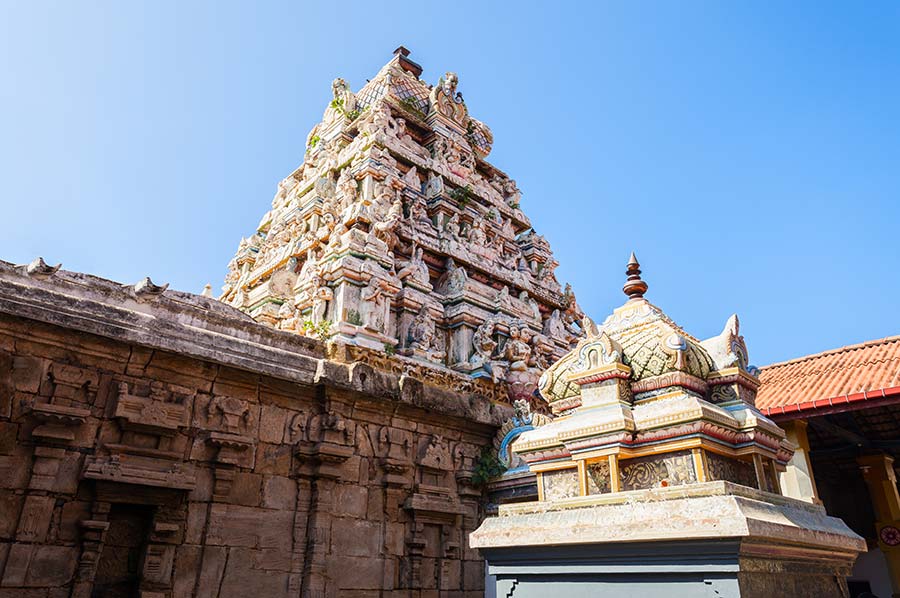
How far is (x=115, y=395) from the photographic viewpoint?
631 cm

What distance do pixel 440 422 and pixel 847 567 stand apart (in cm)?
528

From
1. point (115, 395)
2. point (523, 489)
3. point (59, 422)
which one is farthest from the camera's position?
point (523, 489)

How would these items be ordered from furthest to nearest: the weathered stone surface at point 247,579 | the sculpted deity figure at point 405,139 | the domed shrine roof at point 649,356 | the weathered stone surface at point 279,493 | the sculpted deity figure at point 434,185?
the sculpted deity figure at point 405,139 → the sculpted deity figure at point 434,185 → the weathered stone surface at point 279,493 → the weathered stone surface at point 247,579 → the domed shrine roof at point 649,356

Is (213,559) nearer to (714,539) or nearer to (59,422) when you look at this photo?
(59,422)

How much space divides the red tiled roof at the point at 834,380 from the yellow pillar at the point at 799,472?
596 millimetres

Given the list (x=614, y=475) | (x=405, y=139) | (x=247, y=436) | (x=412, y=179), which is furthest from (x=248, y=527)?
(x=405, y=139)

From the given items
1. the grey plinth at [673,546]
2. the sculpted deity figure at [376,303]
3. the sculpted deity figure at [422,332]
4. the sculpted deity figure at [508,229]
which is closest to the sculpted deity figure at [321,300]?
the sculpted deity figure at [376,303]

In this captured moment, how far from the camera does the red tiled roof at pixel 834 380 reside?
824 cm

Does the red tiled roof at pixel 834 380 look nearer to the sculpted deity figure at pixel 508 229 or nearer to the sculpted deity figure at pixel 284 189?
the sculpted deity figure at pixel 508 229

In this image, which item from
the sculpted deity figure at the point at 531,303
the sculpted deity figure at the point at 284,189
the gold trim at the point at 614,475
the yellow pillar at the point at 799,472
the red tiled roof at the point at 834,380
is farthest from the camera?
the sculpted deity figure at the point at 284,189

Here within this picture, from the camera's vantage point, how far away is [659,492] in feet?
12.9

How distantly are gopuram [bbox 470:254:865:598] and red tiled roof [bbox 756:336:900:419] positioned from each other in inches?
170

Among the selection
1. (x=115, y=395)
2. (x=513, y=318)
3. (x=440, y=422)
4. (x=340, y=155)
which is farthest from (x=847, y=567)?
(x=340, y=155)

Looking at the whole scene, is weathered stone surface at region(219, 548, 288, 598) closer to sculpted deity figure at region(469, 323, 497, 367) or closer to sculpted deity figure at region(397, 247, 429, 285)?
sculpted deity figure at region(469, 323, 497, 367)
